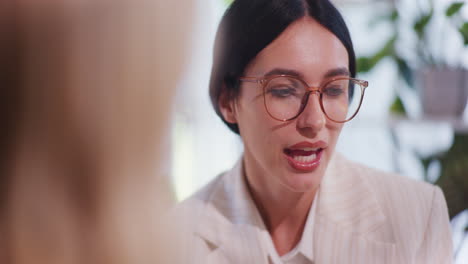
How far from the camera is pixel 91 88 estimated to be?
393 mm

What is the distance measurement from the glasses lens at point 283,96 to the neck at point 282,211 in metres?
0.14

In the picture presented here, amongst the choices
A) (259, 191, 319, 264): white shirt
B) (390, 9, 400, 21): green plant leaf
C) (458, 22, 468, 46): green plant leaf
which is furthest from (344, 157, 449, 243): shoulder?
(390, 9, 400, 21): green plant leaf

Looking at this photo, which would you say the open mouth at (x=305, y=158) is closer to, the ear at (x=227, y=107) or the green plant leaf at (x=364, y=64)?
the ear at (x=227, y=107)

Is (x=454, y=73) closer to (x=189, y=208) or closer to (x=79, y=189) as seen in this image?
(x=189, y=208)

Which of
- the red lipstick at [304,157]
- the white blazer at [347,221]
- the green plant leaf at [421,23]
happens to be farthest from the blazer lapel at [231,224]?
the green plant leaf at [421,23]

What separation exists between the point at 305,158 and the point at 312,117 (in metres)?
0.07

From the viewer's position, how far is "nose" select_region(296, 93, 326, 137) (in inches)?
24.8

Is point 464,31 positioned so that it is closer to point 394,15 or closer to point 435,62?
point 435,62

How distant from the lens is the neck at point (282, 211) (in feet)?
2.42

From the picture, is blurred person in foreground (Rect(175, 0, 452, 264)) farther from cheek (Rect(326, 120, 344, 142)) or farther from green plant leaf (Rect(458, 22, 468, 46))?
green plant leaf (Rect(458, 22, 468, 46))

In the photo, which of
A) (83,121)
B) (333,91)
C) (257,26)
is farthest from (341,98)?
(83,121)

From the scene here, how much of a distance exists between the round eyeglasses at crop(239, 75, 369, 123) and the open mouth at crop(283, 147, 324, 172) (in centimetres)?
5

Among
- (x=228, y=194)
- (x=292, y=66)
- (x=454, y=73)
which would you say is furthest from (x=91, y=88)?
(x=454, y=73)

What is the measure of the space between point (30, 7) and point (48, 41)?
3 cm
